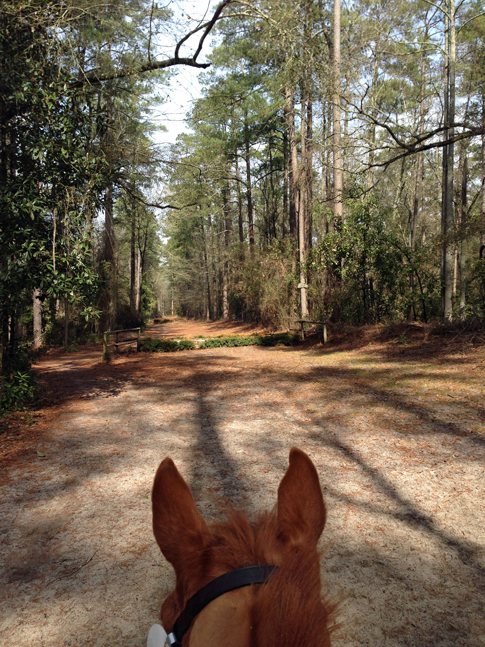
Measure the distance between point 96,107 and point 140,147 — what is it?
7.99 ft

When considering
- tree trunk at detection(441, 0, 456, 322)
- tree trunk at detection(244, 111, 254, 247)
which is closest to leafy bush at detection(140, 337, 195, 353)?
tree trunk at detection(441, 0, 456, 322)

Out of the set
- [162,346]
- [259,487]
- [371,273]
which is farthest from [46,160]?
[371,273]

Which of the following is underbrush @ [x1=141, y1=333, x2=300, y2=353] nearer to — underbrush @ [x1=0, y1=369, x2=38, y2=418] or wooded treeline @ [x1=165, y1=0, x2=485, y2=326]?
wooded treeline @ [x1=165, y1=0, x2=485, y2=326]

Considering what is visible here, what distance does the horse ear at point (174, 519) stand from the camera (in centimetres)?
82

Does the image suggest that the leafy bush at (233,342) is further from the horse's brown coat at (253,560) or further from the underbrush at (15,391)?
the horse's brown coat at (253,560)

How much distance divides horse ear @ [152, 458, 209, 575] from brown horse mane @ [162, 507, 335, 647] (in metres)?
0.02

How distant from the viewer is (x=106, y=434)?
208 inches

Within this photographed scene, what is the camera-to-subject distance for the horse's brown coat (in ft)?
1.96

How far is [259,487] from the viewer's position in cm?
360

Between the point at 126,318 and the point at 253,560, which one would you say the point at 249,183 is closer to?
the point at 126,318

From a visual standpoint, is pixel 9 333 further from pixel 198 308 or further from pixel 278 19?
pixel 198 308

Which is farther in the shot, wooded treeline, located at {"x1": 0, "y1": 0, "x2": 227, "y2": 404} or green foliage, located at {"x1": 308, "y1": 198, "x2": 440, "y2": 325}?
green foliage, located at {"x1": 308, "y1": 198, "x2": 440, "y2": 325}

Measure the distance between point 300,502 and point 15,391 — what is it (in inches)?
221

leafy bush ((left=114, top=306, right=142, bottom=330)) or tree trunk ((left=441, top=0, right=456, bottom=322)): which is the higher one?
tree trunk ((left=441, top=0, right=456, bottom=322))
